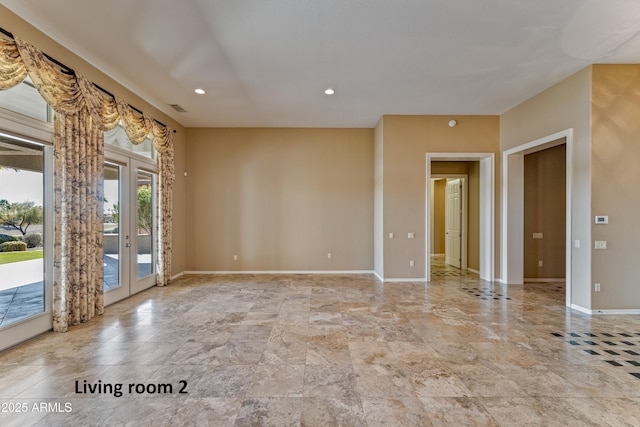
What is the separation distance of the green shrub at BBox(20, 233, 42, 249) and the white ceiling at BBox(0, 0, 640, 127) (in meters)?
2.29

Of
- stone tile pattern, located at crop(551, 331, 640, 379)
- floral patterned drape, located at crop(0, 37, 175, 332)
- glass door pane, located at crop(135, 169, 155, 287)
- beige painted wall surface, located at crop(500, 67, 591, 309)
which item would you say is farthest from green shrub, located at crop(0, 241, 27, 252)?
beige painted wall surface, located at crop(500, 67, 591, 309)

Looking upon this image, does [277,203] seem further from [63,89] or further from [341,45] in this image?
[63,89]

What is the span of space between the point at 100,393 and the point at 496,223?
7.04m

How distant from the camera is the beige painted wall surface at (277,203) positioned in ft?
24.0

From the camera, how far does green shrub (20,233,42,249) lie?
11.1 feet

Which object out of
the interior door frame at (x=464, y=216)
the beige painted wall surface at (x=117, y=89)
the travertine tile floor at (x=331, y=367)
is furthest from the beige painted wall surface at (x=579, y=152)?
the beige painted wall surface at (x=117, y=89)

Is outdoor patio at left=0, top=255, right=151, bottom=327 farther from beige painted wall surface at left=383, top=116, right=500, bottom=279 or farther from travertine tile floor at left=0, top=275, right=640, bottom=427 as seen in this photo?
beige painted wall surface at left=383, top=116, right=500, bottom=279

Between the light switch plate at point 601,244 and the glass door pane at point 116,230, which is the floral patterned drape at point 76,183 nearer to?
the glass door pane at point 116,230

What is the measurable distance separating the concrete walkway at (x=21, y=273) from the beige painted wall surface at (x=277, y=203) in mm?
3818

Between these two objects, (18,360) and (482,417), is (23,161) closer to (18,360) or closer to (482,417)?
(18,360)

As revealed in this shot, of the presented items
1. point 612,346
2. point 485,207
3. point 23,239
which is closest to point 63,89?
point 23,239

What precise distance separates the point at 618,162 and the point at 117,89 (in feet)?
25.7

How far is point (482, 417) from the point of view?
6.90 ft

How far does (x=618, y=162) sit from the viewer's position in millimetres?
4230
